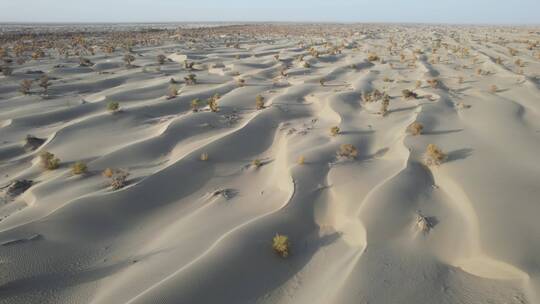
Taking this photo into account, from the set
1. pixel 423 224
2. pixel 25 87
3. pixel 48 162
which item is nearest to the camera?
pixel 423 224

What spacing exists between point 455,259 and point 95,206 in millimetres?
3374

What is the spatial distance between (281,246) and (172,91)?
6.23 metres

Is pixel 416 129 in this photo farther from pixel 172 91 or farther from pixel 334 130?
pixel 172 91

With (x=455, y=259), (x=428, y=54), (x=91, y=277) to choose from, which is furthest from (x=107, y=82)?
(x=428, y=54)

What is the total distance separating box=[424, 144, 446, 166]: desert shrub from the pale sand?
0.32ft

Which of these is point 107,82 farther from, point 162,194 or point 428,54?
point 428,54

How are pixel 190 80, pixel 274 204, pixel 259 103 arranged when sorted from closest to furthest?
pixel 274 204 < pixel 259 103 < pixel 190 80

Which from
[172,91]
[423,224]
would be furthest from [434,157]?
[172,91]

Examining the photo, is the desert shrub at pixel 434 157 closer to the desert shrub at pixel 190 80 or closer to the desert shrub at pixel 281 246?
the desert shrub at pixel 281 246

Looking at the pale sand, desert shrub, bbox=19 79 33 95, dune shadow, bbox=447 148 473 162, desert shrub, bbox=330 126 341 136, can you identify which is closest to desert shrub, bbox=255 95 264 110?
the pale sand

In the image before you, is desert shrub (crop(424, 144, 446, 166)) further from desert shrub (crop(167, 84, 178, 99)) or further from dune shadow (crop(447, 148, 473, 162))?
desert shrub (crop(167, 84, 178, 99))

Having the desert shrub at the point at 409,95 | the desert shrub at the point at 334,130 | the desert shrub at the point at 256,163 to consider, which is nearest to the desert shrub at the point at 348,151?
the desert shrub at the point at 334,130

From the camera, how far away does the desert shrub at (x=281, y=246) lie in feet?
9.77

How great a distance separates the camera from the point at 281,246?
Answer: 2986 millimetres
